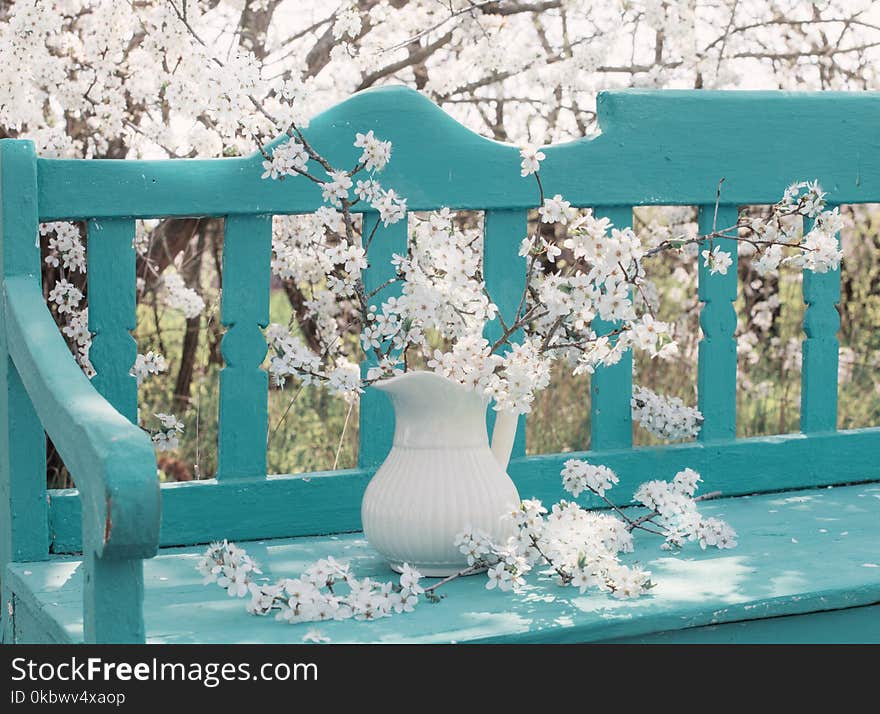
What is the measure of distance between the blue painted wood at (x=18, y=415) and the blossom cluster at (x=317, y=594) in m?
0.40

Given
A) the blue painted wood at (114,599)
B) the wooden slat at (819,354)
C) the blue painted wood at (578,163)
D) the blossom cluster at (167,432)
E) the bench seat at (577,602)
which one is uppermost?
the blue painted wood at (578,163)

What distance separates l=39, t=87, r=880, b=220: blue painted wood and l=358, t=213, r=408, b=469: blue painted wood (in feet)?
0.23

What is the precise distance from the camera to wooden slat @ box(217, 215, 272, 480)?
90.7 inches

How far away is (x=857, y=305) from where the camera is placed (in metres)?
5.38

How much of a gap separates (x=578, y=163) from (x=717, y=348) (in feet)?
1.61

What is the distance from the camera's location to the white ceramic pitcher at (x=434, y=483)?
1.99 metres

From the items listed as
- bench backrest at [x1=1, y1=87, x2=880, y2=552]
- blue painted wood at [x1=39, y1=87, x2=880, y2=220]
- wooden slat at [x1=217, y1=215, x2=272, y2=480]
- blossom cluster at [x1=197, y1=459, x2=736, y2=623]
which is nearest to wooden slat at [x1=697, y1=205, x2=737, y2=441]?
bench backrest at [x1=1, y1=87, x2=880, y2=552]

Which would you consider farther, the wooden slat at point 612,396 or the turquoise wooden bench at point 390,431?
the wooden slat at point 612,396

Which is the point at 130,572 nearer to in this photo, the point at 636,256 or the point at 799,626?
the point at 636,256

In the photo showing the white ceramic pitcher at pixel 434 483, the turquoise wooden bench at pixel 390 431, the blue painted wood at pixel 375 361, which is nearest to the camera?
the turquoise wooden bench at pixel 390 431

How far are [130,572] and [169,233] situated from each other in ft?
8.48

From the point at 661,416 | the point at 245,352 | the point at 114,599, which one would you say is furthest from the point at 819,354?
the point at 114,599

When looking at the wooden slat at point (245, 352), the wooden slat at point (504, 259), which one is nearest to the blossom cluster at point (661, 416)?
the wooden slat at point (504, 259)

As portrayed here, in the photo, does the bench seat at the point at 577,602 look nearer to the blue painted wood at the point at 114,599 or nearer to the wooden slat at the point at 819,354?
the blue painted wood at the point at 114,599
